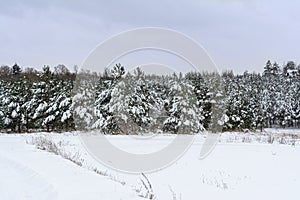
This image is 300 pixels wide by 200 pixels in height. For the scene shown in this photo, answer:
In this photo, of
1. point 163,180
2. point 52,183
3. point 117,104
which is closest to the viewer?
point 52,183

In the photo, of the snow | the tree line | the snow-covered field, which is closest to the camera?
the snow

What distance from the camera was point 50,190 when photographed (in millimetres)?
6496

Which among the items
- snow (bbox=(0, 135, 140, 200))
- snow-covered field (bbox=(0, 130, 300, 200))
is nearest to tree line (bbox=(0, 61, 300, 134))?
snow-covered field (bbox=(0, 130, 300, 200))

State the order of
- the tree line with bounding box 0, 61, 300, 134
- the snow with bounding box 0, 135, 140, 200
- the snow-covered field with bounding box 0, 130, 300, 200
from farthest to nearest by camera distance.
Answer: the tree line with bounding box 0, 61, 300, 134, the snow-covered field with bounding box 0, 130, 300, 200, the snow with bounding box 0, 135, 140, 200

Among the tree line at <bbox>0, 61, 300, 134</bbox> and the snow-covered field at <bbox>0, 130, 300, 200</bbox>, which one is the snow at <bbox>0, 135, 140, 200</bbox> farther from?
the tree line at <bbox>0, 61, 300, 134</bbox>

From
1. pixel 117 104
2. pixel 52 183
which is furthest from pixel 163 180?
pixel 117 104

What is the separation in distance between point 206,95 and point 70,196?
3517 cm

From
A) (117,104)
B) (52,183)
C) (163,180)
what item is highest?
(117,104)

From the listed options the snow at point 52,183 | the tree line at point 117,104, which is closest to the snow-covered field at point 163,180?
the snow at point 52,183

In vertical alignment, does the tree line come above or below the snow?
above

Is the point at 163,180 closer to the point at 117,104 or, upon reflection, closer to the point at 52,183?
the point at 52,183

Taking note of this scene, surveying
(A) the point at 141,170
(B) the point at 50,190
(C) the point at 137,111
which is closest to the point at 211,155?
(A) the point at 141,170

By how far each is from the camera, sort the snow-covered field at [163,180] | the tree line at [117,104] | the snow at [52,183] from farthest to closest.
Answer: the tree line at [117,104]
the snow-covered field at [163,180]
the snow at [52,183]

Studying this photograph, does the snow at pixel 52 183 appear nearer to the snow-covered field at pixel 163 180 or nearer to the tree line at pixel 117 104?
the snow-covered field at pixel 163 180
